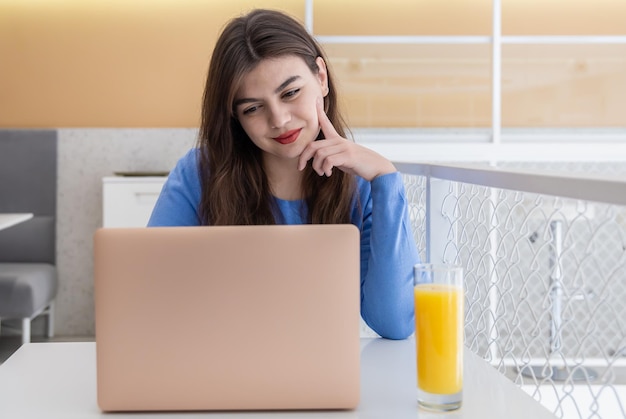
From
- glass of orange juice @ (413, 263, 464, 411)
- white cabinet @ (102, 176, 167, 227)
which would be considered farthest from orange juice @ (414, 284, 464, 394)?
white cabinet @ (102, 176, 167, 227)

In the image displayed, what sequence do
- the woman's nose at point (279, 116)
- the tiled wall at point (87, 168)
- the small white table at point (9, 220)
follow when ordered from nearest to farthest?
1. the woman's nose at point (279, 116)
2. the small white table at point (9, 220)
3. the tiled wall at point (87, 168)

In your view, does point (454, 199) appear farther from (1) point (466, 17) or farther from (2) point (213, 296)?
(1) point (466, 17)

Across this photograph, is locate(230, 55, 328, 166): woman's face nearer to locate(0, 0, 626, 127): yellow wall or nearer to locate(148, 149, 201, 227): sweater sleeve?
locate(148, 149, 201, 227): sweater sleeve

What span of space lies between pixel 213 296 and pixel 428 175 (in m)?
0.81

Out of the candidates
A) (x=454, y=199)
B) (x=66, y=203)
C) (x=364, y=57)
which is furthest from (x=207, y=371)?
(x=66, y=203)

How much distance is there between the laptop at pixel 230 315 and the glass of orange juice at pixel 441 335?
0.07 m

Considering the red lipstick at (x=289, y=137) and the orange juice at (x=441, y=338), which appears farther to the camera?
the red lipstick at (x=289, y=137)

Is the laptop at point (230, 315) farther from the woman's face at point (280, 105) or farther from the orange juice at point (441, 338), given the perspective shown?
the woman's face at point (280, 105)

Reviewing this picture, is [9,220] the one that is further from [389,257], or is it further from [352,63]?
[389,257]

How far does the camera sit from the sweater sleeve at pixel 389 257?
4.43 ft

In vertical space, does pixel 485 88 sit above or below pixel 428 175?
above

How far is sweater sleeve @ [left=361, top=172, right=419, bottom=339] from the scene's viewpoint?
4.43 ft

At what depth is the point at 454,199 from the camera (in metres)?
1.60

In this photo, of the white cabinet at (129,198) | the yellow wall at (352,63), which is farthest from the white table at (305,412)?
the yellow wall at (352,63)
